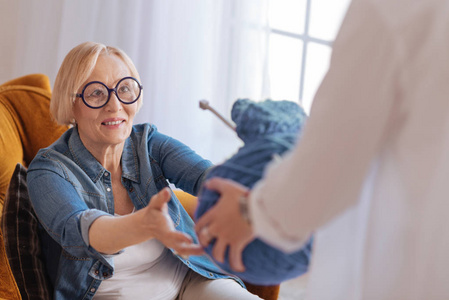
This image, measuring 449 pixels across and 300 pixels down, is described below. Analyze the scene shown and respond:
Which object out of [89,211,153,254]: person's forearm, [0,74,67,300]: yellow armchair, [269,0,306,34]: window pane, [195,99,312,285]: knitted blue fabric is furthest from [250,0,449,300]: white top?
[269,0,306,34]: window pane

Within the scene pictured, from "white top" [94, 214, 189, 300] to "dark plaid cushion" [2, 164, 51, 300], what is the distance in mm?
164

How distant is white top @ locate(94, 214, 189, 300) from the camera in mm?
1649

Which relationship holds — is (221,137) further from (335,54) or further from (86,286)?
(335,54)

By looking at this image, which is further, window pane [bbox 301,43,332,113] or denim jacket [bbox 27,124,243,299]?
window pane [bbox 301,43,332,113]

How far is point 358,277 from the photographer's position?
97cm

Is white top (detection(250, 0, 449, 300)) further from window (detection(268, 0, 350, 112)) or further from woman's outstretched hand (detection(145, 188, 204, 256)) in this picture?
window (detection(268, 0, 350, 112))

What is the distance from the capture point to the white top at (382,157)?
0.80 m

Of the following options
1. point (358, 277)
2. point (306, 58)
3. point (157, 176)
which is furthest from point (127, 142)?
point (306, 58)

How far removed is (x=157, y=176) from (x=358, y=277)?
0.95 m

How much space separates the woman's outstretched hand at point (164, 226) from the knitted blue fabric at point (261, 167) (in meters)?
0.16

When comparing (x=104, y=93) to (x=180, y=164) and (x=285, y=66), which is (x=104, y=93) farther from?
(x=285, y=66)

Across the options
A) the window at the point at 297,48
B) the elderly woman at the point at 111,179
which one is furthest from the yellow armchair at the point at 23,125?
the window at the point at 297,48

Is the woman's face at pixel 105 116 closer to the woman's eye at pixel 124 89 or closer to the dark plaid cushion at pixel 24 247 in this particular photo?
the woman's eye at pixel 124 89

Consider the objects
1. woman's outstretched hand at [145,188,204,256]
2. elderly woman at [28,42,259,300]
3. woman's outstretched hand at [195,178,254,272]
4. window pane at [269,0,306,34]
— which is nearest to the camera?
woman's outstretched hand at [195,178,254,272]
